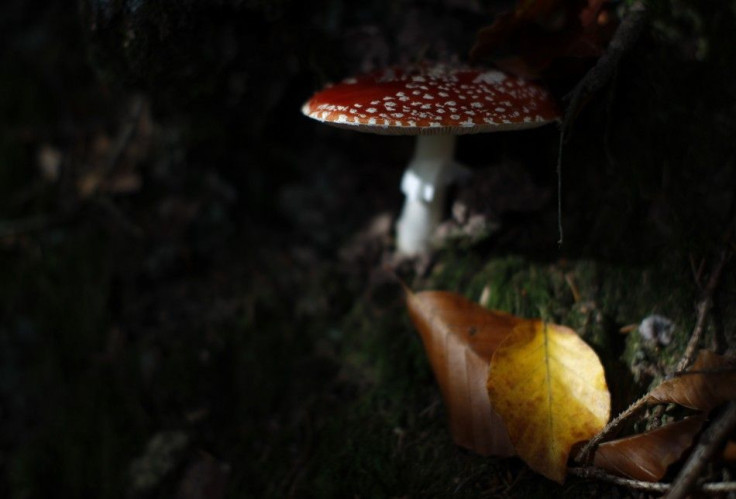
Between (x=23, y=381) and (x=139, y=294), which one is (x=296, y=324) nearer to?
(x=139, y=294)

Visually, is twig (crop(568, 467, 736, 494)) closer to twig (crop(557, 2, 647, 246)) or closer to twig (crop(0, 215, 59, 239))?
twig (crop(557, 2, 647, 246))

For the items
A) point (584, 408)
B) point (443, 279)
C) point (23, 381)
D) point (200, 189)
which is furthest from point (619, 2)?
point (23, 381)

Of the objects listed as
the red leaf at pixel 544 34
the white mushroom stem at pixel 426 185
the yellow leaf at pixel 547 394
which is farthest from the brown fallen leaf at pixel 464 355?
the red leaf at pixel 544 34

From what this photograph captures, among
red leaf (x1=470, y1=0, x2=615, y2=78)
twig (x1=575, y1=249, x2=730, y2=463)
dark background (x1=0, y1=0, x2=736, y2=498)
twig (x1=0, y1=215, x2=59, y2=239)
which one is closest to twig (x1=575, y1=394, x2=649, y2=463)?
twig (x1=575, y1=249, x2=730, y2=463)

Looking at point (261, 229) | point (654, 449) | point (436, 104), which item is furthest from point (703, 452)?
point (261, 229)

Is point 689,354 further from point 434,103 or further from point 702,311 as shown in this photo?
point 434,103
